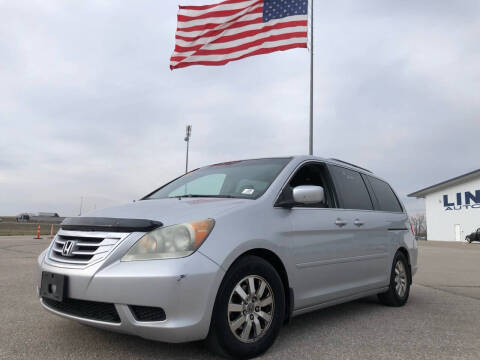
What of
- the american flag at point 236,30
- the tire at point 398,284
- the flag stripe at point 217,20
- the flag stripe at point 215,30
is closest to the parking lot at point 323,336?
the tire at point 398,284

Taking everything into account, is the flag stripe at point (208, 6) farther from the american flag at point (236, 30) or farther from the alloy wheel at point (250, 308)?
the alloy wheel at point (250, 308)

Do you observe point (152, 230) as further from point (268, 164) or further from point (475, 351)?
point (475, 351)

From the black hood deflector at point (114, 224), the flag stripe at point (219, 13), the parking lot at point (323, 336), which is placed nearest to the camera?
the black hood deflector at point (114, 224)

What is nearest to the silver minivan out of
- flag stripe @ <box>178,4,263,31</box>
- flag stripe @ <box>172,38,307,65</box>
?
flag stripe @ <box>172,38,307,65</box>

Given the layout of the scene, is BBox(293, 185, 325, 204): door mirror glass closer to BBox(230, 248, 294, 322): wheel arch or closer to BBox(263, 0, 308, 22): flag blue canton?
BBox(230, 248, 294, 322): wheel arch

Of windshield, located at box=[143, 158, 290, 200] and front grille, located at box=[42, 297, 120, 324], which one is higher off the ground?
windshield, located at box=[143, 158, 290, 200]

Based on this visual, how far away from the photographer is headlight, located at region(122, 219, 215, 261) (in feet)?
8.38

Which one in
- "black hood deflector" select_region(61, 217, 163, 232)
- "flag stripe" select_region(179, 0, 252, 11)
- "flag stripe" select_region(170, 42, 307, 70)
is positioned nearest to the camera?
"black hood deflector" select_region(61, 217, 163, 232)

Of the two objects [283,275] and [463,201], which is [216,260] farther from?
[463,201]

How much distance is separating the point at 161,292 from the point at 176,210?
0.66 m

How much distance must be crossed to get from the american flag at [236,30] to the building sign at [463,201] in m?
34.3

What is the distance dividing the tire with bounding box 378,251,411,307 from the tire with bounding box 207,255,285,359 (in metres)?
2.41

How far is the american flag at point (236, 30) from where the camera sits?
37.4ft

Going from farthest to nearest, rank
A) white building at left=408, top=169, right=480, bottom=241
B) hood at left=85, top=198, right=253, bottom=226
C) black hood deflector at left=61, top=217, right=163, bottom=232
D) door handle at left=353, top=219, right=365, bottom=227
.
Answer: white building at left=408, top=169, right=480, bottom=241, door handle at left=353, top=219, right=365, bottom=227, hood at left=85, top=198, right=253, bottom=226, black hood deflector at left=61, top=217, right=163, bottom=232
